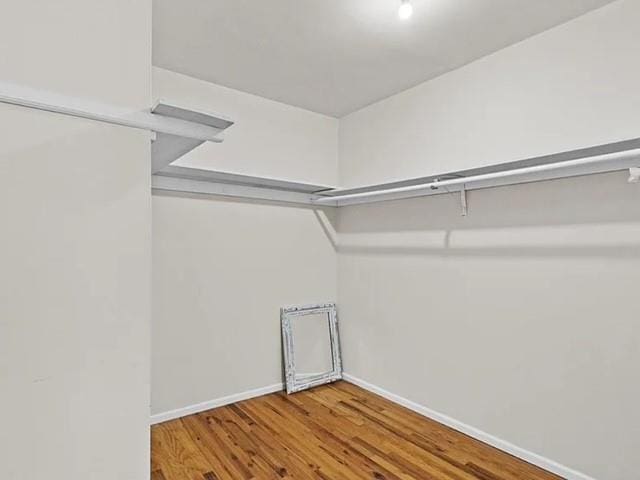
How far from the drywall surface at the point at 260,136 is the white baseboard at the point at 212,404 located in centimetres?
178

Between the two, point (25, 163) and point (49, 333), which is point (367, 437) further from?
point (25, 163)

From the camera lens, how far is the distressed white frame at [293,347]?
3266 mm

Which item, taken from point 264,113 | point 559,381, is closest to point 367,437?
point 559,381

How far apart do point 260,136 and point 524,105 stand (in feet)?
6.07

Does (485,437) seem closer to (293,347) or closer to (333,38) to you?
(293,347)

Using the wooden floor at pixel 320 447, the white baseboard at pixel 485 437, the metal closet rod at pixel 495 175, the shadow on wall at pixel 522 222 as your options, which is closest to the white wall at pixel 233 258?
the wooden floor at pixel 320 447

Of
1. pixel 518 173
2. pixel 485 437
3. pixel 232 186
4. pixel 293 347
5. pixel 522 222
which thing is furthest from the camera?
pixel 293 347

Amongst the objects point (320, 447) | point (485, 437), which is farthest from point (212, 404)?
point (485, 437)

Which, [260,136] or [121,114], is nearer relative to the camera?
[121,114]

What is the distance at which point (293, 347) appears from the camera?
333 cm

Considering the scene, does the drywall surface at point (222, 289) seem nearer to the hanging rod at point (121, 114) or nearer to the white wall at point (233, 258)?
the white wall at point (233, 258)

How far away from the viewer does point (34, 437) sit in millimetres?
1027

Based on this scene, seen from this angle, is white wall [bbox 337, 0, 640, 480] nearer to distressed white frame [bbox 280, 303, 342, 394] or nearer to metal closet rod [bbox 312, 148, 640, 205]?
metal closet rod [bbox 312, 148, 640, 205]

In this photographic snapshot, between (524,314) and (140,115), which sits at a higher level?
(140,115)
